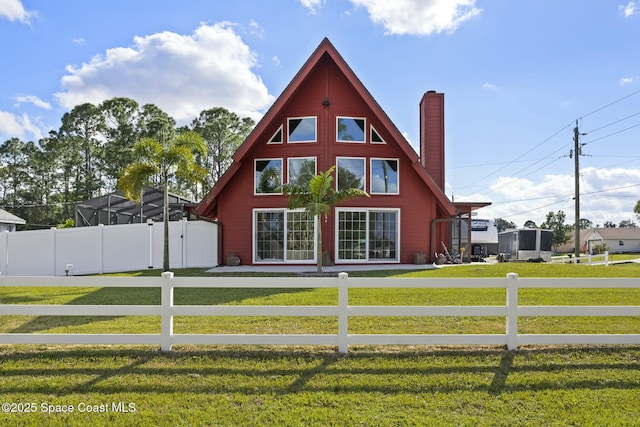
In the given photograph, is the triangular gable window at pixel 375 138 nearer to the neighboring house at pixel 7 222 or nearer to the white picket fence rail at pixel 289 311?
the white picket fence rail at pixel 289 311

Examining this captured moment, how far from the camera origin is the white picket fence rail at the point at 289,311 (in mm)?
5082

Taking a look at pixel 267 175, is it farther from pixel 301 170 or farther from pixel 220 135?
pixel 220 135

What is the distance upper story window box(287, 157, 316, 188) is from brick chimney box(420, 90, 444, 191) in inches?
230

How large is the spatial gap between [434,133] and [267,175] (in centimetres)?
781

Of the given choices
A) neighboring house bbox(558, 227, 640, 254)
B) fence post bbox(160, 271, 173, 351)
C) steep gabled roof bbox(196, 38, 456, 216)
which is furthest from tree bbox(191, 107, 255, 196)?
neighboring house bbox(558, 227, 640, 254)

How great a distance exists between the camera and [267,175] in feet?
54.7

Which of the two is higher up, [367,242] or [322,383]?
[367,242]

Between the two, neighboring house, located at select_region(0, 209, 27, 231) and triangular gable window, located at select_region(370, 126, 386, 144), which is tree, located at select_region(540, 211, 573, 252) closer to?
triangular gable window, located at select_region(370, 126, 386, 144)

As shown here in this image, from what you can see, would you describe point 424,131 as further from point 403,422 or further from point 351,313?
point 403,422

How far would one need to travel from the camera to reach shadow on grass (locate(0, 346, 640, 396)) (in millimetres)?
4160

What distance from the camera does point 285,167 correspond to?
1653 centimetres

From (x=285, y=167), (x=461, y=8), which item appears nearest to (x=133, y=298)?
(x=285, y=167)

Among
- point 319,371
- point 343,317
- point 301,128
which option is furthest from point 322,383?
point 301,128

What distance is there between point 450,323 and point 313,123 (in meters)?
11.3
